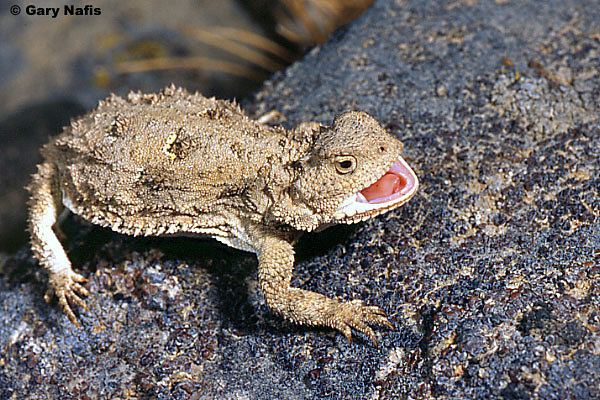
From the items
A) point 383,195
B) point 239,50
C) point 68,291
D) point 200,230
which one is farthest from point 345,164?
point 239,50

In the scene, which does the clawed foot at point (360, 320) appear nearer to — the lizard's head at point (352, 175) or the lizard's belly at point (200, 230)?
the lizard's head at point (352, 175)

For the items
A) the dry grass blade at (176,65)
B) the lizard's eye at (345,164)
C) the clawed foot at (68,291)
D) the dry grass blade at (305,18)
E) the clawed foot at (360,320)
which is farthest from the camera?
the dry grass blade at (176,65)

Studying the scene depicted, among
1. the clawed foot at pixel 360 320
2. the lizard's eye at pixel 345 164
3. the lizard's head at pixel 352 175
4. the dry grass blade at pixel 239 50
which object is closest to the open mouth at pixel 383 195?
the lizard's head at pixel 352 175

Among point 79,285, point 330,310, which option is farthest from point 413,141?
point 79,285

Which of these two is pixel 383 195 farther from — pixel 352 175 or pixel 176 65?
pixel 176 65

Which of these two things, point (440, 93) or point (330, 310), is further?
point (440, 93)

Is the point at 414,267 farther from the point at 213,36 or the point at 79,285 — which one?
the point at 213,36

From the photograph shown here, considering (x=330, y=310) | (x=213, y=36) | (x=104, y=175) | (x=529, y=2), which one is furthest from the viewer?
(x=213, y=36)

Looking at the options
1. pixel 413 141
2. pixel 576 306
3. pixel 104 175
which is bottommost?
pixel 576 306
